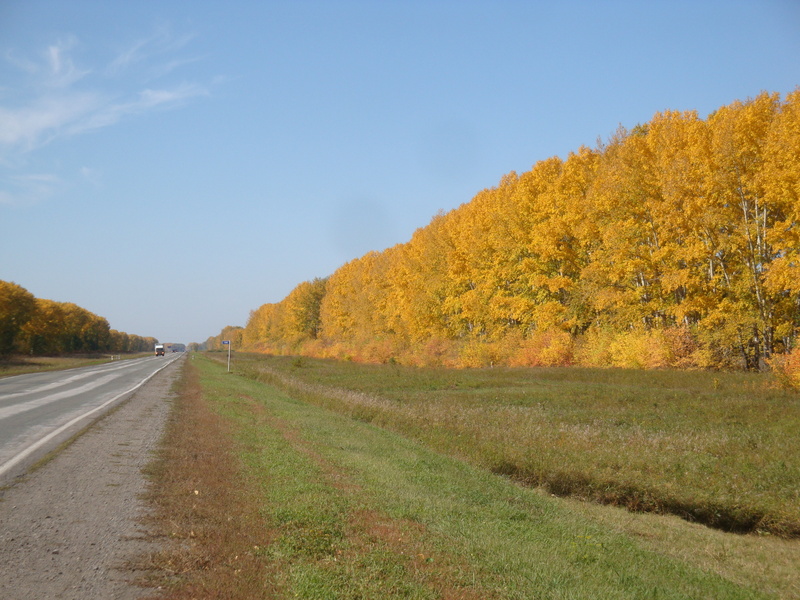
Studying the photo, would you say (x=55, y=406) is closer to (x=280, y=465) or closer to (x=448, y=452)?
(x=280, y=465)

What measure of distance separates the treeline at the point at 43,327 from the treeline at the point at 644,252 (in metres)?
64.3

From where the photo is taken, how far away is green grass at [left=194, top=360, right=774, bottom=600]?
5586 millimetres

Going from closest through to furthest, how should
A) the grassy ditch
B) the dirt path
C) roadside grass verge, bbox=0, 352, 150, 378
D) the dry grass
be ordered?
the dirt path
the dry grass
the grassy ditch
roadside grass verge, bbox=0, 352, 150, 378

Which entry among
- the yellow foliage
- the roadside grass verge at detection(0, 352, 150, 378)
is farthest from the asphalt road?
the yellow foliage

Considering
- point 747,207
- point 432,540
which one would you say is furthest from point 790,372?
point 432,540

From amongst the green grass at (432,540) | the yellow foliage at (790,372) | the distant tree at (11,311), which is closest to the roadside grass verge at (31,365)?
the distant tree at (11,311)

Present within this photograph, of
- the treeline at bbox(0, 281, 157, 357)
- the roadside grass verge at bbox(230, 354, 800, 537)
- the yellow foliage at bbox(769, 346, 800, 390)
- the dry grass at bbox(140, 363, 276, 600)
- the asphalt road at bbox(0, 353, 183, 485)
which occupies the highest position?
the treeline at bbox(0, 281, 157, 357)

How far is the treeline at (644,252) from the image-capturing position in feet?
87.3

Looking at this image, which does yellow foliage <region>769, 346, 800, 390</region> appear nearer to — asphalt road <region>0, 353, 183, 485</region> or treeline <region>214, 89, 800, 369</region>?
treeline <region>214, 89, 800, 369</region>

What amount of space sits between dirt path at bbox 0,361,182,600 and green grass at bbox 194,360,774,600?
4.92 feet

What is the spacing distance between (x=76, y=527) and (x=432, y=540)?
166 inches

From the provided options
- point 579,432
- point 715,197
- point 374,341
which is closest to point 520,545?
point 579,432

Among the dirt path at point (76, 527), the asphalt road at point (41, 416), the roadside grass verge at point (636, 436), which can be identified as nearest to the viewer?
the dirt path at point (76, 527)

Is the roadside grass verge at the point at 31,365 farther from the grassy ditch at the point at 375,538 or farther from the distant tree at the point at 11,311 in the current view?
the grassy ditch at the point at 375,538
